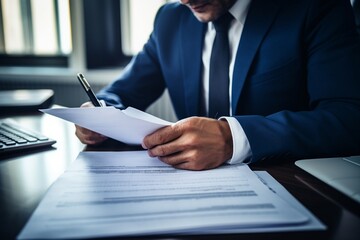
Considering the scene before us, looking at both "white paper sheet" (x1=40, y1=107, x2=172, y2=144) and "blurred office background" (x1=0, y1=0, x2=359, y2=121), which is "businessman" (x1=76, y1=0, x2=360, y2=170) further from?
"blurred office background" (x1=0, y1=0, x2=359, y2=121)

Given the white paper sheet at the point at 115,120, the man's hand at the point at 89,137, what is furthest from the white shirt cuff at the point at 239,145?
the man's hand at the point at 89,137

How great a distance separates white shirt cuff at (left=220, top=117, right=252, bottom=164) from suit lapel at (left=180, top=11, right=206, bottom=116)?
0.48m

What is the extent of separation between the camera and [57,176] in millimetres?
606

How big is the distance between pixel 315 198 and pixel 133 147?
1.37 ft

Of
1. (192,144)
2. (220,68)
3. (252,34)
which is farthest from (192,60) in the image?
(192,144)

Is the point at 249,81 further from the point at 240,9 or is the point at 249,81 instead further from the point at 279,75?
the point at 240,9

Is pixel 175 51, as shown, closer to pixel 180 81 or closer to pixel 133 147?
pixel 180 81

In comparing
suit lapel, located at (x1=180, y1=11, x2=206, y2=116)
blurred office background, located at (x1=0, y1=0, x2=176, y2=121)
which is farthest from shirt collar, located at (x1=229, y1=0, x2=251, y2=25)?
blurred office background, located at (x1=0, y1=0, x2=176, y2=121)

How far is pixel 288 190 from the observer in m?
0.52

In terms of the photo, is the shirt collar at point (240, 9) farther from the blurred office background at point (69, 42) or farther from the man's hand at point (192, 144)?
the blurred office background at point (69, 42)

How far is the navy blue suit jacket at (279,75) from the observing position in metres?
0.68

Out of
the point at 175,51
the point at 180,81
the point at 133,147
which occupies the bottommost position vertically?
the point at 133,147

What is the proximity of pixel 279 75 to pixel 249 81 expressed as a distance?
9cm

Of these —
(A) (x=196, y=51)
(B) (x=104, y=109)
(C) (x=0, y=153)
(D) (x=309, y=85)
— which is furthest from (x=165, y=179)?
(A) (x=196, y=51)
